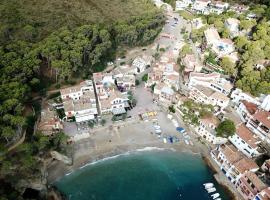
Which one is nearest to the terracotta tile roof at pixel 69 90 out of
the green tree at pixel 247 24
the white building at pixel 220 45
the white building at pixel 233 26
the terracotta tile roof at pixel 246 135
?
the terracotta tile roof at pixel 246 135

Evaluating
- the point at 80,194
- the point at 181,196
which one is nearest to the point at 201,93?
the point at 181,196

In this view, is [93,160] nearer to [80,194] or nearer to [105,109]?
[80,194]

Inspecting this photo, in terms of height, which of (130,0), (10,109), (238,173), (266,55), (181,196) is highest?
(130,0)

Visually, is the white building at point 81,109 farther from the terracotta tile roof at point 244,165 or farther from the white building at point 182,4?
the white building at point 182,4

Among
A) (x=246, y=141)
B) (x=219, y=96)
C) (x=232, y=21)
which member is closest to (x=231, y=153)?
(x=246, y=141)

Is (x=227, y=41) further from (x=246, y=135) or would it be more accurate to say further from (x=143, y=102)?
(x=246, y=135)
